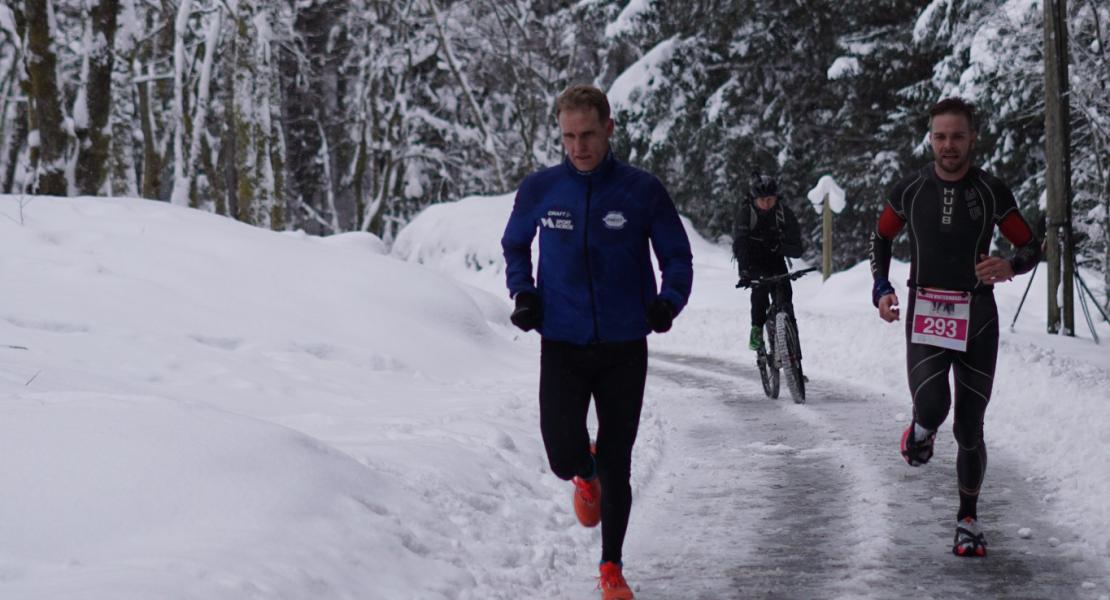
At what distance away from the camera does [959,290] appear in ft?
18.3

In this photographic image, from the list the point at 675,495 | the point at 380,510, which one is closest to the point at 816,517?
the point at 675,495

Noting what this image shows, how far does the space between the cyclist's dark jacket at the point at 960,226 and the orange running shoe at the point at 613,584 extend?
2.28 metres

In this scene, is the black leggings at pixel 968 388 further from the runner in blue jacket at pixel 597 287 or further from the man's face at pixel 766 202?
the man's face at pixel 766 202

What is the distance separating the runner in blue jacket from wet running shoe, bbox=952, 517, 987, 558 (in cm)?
174

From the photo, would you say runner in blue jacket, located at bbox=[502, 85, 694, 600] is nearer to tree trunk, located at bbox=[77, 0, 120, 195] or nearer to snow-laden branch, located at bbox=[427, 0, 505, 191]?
tree trunk, located at bbox=[77, 0, 120, 195]

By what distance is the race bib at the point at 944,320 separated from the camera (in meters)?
5.52

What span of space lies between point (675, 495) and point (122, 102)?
27.8m

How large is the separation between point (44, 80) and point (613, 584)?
42.4ft

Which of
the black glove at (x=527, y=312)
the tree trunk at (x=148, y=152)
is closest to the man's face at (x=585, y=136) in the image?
the black glove at (x=527, y=312)

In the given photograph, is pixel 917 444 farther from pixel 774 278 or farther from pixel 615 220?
pixel 774 278

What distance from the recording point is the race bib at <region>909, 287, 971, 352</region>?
5516 mm

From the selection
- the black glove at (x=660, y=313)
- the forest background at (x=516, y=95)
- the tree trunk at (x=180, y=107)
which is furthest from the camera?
the tree trunk at (x=180, y=107)

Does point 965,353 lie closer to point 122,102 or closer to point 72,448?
point 72,448

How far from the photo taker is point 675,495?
23.0 ft
